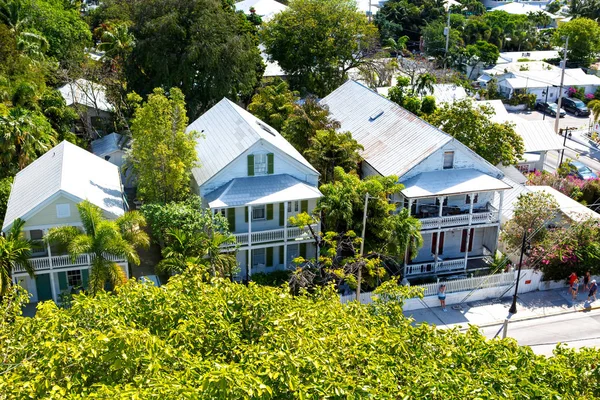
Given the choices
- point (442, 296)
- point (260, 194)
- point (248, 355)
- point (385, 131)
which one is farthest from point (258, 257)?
point (248, 355)

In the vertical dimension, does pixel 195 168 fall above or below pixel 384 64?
below

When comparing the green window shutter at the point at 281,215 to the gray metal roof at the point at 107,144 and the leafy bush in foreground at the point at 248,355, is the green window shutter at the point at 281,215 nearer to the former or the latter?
the leafy bush in foreground at the point at 248,355

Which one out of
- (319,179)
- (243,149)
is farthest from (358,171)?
(243,149)

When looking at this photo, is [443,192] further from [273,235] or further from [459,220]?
[273,235]

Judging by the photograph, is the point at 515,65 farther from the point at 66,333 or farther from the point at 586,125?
the point at 66,333

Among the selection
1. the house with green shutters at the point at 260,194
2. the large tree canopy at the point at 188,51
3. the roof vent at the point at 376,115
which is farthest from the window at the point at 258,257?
the large tree canopy at the point at 188,51

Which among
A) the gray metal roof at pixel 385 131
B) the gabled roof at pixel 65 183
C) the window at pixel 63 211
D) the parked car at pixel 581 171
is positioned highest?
the gray metal roof at pixel 385 131
